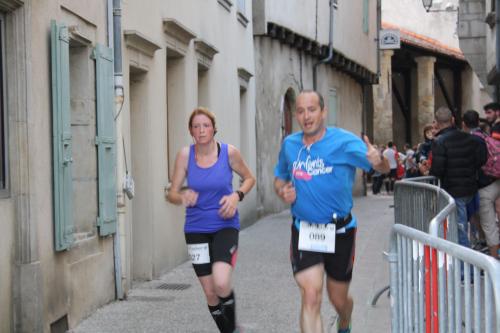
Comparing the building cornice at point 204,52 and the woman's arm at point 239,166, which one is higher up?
the building cornice at point 204,52

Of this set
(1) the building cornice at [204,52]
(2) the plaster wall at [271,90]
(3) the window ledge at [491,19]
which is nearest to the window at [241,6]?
(2) the plaster wall at [271,90]

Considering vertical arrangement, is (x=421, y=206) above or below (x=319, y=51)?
below

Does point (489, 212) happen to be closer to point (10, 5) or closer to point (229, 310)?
point (229, 310)

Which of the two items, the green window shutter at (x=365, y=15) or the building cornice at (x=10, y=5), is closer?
the building cornice at (x=10, y=5)

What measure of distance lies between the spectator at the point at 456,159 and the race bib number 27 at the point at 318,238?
4341 mm

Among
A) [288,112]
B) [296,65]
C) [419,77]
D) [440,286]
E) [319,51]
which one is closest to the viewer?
[440,286]

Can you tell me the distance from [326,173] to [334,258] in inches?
21.7

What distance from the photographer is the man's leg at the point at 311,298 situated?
578 centimetres

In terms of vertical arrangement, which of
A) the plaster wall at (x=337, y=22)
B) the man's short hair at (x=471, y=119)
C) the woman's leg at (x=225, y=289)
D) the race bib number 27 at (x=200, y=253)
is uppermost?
the plaster wall at (x=337, y=22)

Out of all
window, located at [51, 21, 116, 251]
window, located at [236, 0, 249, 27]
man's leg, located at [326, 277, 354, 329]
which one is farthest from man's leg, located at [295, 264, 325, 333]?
window, located at [236, 0, 249, 27]

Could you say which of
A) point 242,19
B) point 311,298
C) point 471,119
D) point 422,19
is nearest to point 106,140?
point 311,298

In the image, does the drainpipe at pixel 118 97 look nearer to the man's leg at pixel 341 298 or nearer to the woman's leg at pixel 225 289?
the woman's leg at pixel 225 289

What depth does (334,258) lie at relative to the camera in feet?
19.8

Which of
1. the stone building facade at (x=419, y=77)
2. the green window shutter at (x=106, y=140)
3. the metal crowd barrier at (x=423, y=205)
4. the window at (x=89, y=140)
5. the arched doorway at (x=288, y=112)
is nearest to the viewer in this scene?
the metal crowd barrier at (x=423, y=205)
